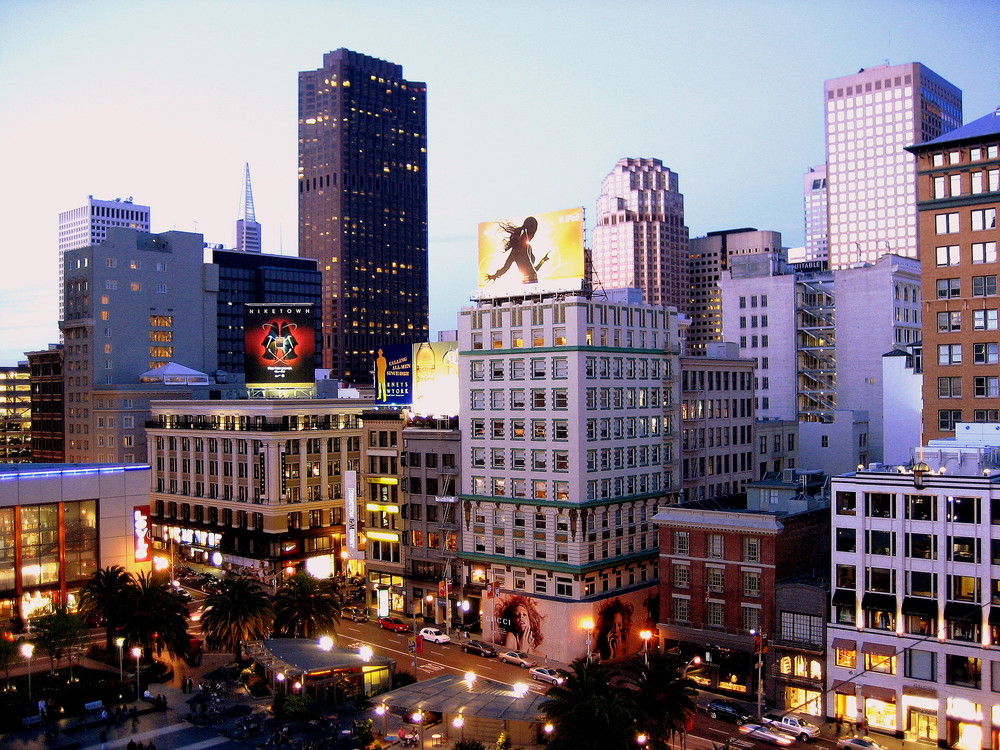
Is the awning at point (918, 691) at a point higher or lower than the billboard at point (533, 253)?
lower

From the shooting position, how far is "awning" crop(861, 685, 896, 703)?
64375 millimetres

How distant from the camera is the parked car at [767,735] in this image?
6175 centimetres

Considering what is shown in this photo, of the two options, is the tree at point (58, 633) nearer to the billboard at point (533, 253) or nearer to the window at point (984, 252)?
the billboard at point (533, 253)

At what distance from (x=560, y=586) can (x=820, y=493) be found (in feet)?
81.9

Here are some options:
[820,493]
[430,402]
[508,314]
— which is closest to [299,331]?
[430,402]

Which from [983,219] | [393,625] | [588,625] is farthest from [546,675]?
[983,219]

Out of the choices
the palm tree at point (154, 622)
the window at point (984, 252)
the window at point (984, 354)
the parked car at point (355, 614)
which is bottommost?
the parked car at point (355, 614)

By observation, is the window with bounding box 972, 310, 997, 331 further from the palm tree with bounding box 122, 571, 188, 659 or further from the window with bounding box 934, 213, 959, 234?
the palm tree with bounding box 122, 571, 188, 659

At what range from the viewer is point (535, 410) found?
88.1 meters

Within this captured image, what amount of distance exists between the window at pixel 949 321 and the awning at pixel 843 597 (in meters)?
26.2

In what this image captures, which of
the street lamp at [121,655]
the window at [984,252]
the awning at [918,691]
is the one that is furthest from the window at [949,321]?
the street lamp at [121,655]

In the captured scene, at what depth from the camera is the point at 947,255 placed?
79500 millimetres

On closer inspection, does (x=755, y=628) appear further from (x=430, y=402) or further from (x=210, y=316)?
(x=210, y=316)

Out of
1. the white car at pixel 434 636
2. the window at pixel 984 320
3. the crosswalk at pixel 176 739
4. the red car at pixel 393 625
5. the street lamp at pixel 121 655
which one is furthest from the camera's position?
the red car at pixel 393 625
